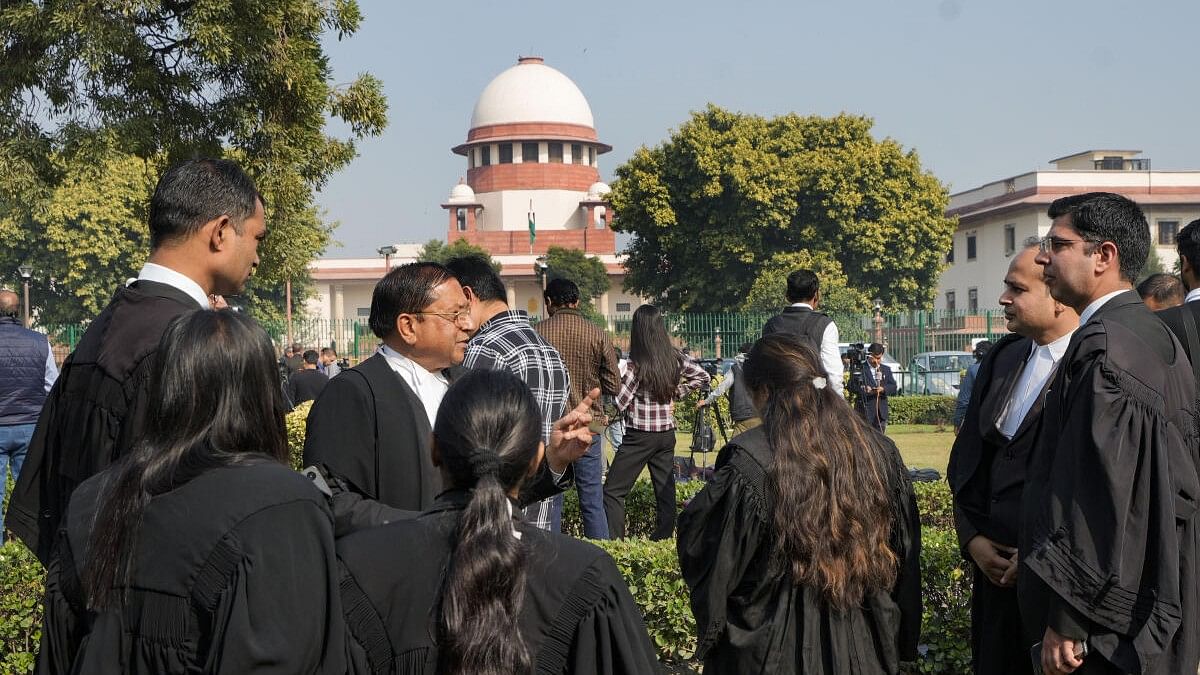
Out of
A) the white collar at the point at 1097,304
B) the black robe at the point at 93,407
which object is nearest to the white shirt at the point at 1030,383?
the white collar at the point at 1097,304

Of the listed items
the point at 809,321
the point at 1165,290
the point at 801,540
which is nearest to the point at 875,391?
the point at 809,321

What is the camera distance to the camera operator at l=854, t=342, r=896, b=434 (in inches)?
494

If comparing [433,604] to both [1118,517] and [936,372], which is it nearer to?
[1118,517]

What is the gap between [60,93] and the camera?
9.72m

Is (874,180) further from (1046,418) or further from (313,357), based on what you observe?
(1046,418)

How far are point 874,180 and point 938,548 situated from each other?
31.3 metres

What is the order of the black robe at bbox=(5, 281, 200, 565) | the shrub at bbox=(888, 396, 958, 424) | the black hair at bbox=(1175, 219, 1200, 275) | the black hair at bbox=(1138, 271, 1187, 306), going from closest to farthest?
1. the black robe at bbox=(5, 281, 200, 565)
2. the black hair at bbox=(1175, 219, 1200, 275)
3. the black hair at bbox=(1138, 271, 1187, 306)
4. the shrub at bbox=(888, 396, 958, 424)

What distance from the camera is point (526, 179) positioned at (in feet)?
201

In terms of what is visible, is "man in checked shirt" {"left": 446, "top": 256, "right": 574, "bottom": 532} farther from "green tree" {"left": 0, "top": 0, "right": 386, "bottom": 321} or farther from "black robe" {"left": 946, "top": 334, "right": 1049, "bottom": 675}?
"green tree" {"left": 0, "top": 0, "right": 386, "bottom": 321}

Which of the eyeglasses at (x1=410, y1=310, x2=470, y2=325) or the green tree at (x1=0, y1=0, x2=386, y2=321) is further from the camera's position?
the green tree at (x1=0, y1=0, x2=386, y2=321)

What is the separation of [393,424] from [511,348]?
62.1 inches

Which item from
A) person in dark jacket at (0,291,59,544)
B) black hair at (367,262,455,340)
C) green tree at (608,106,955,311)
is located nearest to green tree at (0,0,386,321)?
person in dark jacket at (0,291,59,544)

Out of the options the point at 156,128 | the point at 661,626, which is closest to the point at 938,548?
the point at 661,626

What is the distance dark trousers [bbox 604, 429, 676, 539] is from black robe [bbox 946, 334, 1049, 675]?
356cm
